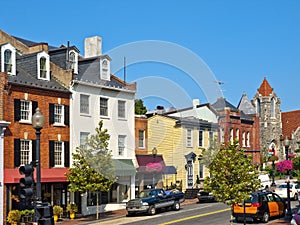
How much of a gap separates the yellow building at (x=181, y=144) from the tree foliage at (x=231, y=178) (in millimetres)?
22414

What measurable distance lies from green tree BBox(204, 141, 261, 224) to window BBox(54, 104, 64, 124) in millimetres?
15071

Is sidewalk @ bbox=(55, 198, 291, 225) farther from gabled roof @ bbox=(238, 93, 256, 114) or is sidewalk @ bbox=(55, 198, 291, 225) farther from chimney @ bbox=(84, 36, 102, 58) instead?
gabled roof @ bbox=(238, 93, 256, 114)

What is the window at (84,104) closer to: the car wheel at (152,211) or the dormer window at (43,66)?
the dormer window at (43,66)

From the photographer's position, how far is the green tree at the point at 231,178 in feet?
86.2

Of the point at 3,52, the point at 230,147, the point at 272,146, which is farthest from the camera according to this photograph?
the point at 272,146

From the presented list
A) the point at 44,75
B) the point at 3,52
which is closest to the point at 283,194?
the point at 44,75

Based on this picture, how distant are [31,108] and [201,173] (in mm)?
23917

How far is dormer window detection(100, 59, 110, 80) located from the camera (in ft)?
144

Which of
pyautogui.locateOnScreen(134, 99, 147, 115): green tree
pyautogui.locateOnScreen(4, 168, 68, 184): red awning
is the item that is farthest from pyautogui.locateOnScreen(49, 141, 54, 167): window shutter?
pyautogui.locateOnScreen(134, 99, 147, 115): green tree

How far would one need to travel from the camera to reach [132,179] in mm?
45094

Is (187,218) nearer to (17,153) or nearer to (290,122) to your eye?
(17,153)

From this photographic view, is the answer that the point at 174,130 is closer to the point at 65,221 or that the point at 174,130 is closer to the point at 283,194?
the point at 283,194

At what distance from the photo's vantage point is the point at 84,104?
40.7 metres

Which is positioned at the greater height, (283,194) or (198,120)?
(198,120)
